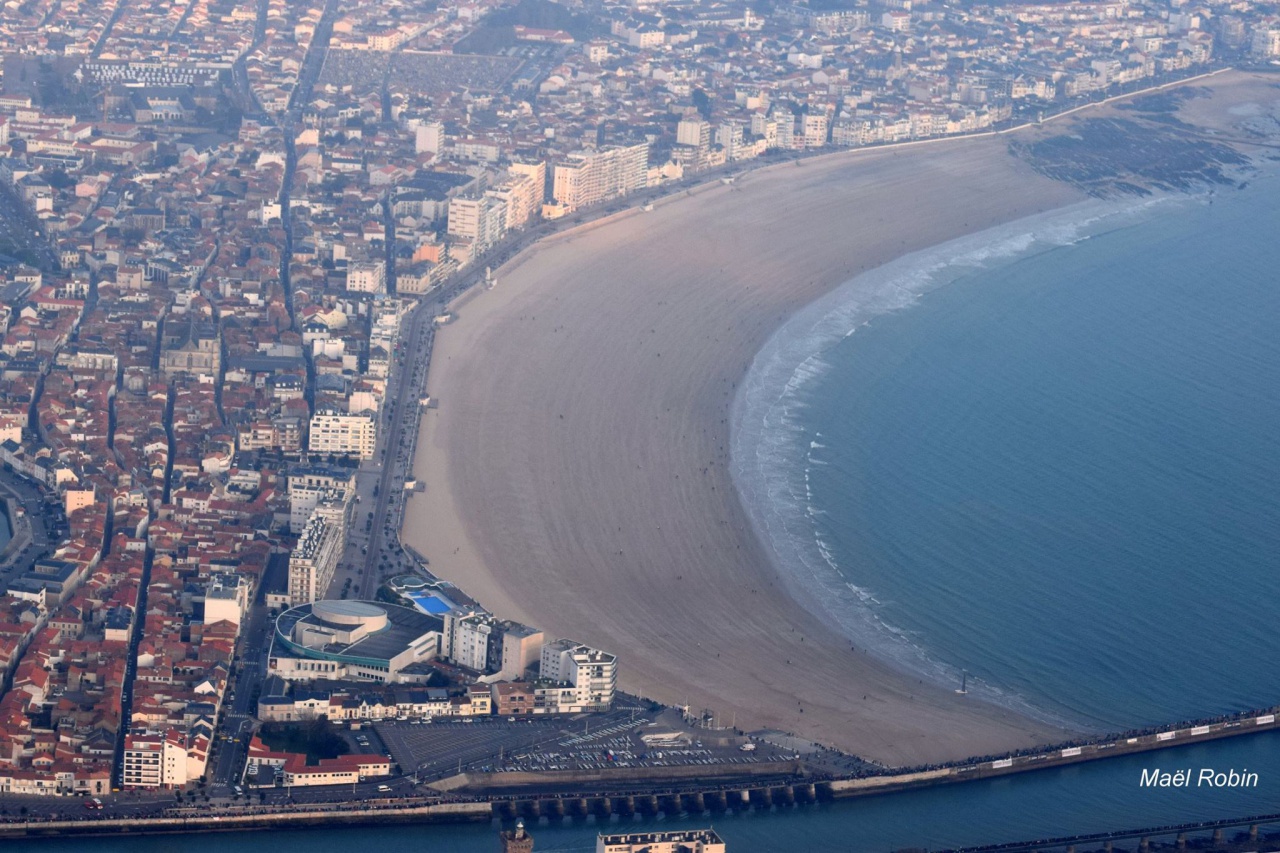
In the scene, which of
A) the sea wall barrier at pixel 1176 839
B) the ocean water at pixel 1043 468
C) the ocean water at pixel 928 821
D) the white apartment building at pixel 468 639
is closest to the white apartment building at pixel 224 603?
the white apartment building at pixel 468 639

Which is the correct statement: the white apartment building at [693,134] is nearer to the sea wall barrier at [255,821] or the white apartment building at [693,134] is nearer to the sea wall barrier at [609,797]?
the sea wall barrier at [609,797]

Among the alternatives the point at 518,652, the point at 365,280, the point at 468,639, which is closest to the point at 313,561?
the point at 468,639

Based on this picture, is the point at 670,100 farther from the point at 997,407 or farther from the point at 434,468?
the point at 434,468

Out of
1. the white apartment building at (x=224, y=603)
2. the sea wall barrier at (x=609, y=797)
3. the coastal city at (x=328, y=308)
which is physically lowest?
the sea wall barrier at (x=609, y=797)

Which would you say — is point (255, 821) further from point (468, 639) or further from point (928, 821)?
point (928, 821)

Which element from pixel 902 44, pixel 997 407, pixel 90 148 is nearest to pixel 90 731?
pixel 997 407
